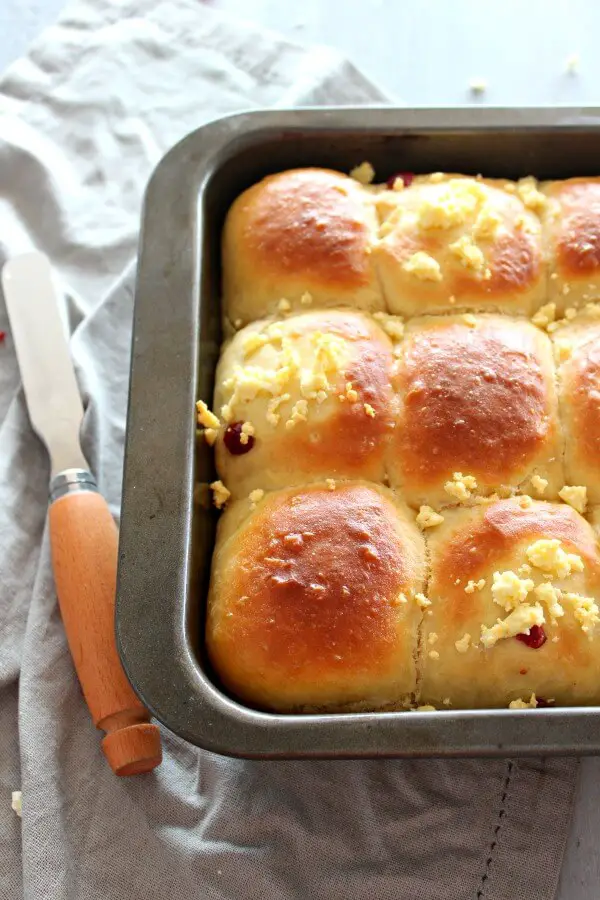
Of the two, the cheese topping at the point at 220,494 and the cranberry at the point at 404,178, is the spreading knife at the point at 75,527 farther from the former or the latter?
the cranberry at the point at 404,178

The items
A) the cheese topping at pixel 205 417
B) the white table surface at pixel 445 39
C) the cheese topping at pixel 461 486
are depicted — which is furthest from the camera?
the white table surface at pixel 445 39

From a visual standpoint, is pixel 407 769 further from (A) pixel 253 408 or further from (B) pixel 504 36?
(B) pixel 504 36

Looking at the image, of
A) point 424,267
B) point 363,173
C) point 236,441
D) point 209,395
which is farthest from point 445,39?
point 236,441

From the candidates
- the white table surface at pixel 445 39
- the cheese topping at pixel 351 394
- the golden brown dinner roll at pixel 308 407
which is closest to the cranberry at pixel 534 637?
the golden brown dinner roll at pixel 308 407

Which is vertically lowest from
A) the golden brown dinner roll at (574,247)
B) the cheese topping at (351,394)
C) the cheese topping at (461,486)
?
the cheese topping at (461,486)

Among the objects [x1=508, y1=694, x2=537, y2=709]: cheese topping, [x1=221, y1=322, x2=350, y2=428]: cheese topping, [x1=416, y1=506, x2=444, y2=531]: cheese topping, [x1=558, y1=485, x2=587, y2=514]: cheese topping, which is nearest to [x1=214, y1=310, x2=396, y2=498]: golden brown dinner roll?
[x1=221, y1=322, x2=350, y2=428]: cheese topping

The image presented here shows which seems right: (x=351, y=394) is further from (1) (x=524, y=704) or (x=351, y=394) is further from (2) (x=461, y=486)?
(1) (x=524, y=704)

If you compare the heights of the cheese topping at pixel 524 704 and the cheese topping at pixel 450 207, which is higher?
the cheese topping at pixel 450 207
